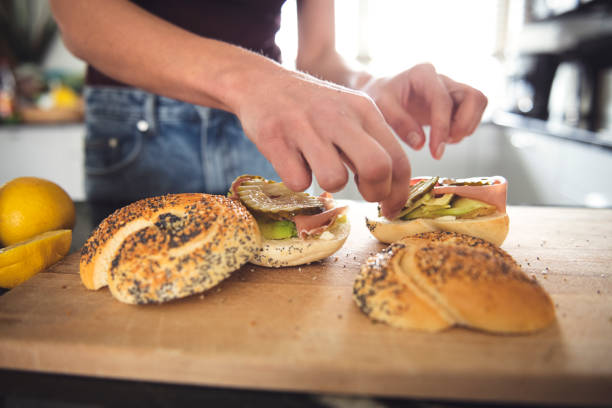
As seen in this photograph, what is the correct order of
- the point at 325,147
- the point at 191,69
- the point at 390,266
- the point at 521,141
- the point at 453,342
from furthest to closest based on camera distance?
the point at 521,141, the point at 191,69, the point at 390,266, the point at 325,147, the point at 453,342

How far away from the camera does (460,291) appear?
108 centimetres

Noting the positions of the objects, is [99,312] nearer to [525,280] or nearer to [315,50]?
[525,280]

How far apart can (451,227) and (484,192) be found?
204 millimetres

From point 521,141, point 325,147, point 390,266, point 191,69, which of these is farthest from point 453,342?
point 521,141

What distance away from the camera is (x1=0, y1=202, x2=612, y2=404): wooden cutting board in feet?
2.99

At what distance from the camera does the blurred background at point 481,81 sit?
3723 millimetres

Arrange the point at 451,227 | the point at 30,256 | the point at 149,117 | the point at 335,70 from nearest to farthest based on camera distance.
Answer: the point at 30,256 → the point at 451,227 → the point at 149,117 → the point at 335,70

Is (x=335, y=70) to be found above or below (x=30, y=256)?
above

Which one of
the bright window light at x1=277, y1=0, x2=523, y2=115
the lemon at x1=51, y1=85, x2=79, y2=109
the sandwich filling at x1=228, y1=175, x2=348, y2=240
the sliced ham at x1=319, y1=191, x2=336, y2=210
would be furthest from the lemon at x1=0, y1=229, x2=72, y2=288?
the bright window light at x1=277, y1=0, x2=523, y2=115

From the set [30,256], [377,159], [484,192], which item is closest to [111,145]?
[30,256]

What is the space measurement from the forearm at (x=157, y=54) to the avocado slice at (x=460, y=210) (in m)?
0.85

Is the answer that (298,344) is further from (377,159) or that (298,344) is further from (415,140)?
(415,140)

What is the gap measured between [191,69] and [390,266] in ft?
2.96

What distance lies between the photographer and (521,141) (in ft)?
14.3
